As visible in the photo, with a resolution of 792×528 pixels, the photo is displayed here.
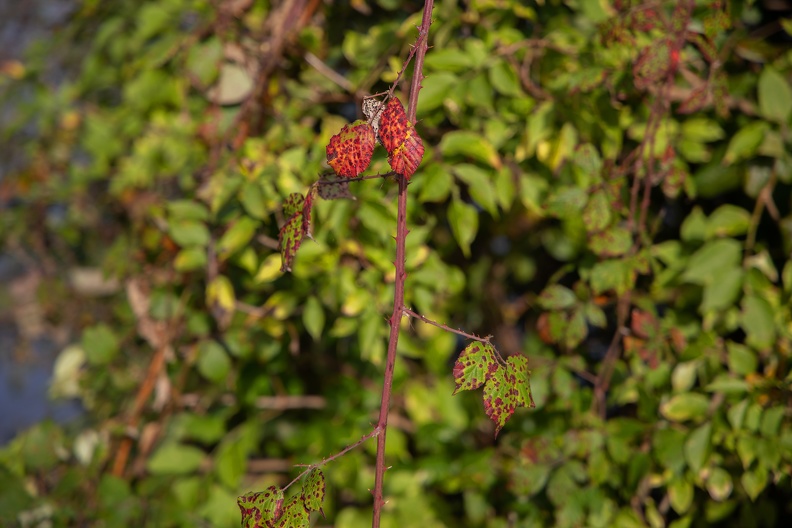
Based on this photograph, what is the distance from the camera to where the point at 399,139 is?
84cm

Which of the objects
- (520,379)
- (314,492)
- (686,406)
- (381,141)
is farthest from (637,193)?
(314,492)

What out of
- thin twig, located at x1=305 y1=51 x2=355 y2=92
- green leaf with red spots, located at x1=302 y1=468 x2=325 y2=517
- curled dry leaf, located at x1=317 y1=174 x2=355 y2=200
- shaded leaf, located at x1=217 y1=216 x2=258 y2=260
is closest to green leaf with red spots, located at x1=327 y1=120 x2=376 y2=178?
curled dry leaf, located at x1=317 y1=174 x2=355 y2=200

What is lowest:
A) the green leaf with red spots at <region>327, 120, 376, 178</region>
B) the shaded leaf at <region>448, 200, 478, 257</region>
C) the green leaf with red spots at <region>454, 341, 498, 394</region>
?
the shaded leaf at <region>448, 200, 478, 257</region>

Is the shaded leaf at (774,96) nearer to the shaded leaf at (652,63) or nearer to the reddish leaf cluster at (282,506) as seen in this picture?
the shaded leaf at (652,63)

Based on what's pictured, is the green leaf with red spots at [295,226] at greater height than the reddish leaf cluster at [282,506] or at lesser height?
greater

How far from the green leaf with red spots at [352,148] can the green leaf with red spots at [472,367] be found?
0.82ft

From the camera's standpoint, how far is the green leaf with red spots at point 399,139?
839 mm

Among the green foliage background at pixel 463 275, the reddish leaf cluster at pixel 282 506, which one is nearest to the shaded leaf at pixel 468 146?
the green foliage background at pixel 463 275

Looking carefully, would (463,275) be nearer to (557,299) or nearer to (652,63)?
(557,299)

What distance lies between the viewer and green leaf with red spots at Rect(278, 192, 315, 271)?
975mm

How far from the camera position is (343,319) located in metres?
1.50

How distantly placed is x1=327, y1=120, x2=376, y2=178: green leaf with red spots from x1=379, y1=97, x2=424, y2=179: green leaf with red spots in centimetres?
2

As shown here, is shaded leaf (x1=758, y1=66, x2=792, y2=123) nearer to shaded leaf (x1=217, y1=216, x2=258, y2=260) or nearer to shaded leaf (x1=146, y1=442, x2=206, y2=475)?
shaded leaf (x1=217, y1=216, x2=258, y2=260)

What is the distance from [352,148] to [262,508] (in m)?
0.43
